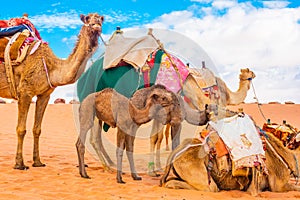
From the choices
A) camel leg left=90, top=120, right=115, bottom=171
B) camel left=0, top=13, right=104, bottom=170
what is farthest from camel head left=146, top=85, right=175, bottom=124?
camel leg left=90, top=120, right=115, bottom=171

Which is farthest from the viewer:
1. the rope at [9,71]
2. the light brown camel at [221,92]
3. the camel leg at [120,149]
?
the light brown camel at [221,92]

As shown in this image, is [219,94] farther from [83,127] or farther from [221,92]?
[83,127]

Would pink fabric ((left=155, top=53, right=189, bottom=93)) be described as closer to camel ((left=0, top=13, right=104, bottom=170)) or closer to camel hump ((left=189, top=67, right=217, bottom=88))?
camel hump ((left=189, top=67, right=217, bottom=88))

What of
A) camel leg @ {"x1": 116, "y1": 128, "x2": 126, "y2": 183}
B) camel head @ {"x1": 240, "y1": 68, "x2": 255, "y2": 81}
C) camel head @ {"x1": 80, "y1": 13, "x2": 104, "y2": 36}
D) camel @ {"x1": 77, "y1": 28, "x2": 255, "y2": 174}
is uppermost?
camel head @ {"x1": 80, "y1": 13, "x2": 104, "y2": 36}

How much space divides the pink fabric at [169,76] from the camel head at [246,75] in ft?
8.69

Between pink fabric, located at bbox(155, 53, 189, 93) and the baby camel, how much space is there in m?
1.17

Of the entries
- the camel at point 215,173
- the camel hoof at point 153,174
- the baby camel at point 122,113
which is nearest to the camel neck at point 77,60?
the baby camel at point 122,113

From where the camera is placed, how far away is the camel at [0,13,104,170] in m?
7.34

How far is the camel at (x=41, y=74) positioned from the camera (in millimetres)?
7340

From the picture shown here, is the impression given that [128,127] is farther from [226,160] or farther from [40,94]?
[40,94]

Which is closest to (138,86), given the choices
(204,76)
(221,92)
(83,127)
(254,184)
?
(83,127)

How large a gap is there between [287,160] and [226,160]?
0.93 meters

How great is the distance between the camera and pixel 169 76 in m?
7.52

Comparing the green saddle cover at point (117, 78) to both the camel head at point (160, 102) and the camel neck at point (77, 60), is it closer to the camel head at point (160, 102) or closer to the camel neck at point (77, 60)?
the camel neck at point (77, 60)
